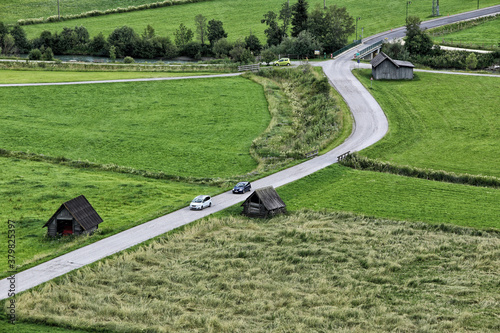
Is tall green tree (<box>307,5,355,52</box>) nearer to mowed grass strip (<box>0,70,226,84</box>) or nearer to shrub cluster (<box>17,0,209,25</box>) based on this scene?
mowed grass strip (<box>0,70,226,84</box>)

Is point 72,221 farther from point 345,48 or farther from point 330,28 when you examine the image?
point 345,48

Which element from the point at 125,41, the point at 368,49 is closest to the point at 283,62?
the point at 368,49

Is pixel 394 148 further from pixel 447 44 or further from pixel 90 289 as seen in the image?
pixel 447 44

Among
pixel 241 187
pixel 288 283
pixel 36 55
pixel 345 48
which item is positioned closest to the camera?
pixel 288 283

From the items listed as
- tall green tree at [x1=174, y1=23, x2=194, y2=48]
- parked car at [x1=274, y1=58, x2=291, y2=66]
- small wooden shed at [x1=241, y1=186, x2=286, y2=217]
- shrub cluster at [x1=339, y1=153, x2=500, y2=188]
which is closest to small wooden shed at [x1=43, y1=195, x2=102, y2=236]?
small wooden shed at [x1=241, y1=186, x2=286, y2=217]

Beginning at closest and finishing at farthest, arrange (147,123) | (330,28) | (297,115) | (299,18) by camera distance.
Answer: (147,123), (297,115), (330,28), (299,18)

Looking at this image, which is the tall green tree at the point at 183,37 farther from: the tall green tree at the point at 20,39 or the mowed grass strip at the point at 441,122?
the mowed grass strip at the point at 441,122

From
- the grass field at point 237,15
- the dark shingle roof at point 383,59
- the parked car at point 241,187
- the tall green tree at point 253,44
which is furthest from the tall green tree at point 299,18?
the parked car at point 241,187

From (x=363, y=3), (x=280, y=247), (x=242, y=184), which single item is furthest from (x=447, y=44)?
(x=280, y=247)
